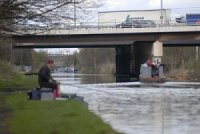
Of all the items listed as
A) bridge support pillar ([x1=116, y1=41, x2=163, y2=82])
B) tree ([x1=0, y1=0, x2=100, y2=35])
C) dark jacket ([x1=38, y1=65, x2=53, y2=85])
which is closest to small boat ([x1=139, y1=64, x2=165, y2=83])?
bridge support pillar ([x1=116, y1=41, x2=163, y2=82])

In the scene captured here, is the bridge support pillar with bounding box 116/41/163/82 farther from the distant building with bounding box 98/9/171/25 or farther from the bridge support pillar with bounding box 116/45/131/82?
the distant building with bounding box 98/9/171/25

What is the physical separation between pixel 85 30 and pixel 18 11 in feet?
184

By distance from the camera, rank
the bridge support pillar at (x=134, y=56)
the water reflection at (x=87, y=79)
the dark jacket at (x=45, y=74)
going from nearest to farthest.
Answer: the dark jacket at (x=45, y=74)
the water reflection at (x=87, y=79)
the bridge support pillar at (x=134, y=56)

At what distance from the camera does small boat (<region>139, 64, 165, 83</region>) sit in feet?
191

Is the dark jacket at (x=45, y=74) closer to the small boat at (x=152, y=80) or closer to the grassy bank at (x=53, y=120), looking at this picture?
the grassy bank at (x=53, y=120)

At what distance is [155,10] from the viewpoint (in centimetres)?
8725

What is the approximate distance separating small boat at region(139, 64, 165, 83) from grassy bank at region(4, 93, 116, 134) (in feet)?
121

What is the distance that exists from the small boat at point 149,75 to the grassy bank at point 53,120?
3682cm

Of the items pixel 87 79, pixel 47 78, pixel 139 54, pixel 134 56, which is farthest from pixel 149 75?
pixel 47 78

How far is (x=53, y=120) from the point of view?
53.2 ft

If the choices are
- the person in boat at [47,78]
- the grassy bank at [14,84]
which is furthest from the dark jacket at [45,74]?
the grassy bank at [14,84]

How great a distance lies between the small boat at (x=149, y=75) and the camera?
58.1 metres

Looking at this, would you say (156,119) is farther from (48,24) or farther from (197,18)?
(197,18)

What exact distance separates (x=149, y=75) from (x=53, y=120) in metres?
43.8
